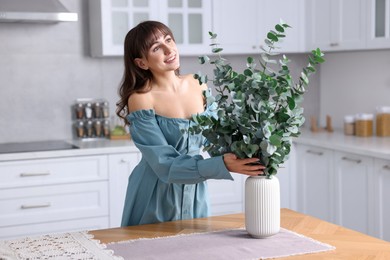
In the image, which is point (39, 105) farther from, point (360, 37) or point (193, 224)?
point (193, 224)

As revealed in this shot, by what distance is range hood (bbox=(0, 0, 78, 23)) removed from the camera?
159 inches

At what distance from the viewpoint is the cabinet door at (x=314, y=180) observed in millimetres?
4285

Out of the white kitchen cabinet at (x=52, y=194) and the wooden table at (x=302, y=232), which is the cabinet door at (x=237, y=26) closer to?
the white kitchen cabinet at (x=52, y=194)

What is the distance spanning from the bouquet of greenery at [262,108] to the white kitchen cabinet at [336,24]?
2.51 meters

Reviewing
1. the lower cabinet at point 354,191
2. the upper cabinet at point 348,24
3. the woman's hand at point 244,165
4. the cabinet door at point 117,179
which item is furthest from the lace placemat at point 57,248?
the upper cabinet at point 348,24

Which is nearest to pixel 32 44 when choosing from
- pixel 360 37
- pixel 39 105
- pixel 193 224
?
pixel 39 105

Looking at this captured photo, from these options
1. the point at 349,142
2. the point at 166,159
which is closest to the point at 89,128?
the point at 349,142

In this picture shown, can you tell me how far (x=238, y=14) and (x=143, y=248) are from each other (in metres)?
3.03

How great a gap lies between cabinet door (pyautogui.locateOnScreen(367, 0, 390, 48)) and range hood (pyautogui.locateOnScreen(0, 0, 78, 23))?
1.81 metres

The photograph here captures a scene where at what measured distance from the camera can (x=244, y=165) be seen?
1.93 m

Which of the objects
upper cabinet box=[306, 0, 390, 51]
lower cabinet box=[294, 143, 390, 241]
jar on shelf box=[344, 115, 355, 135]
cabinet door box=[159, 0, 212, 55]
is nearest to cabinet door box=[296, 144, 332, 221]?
lower cabinet box=[294, 143, 390, 241]

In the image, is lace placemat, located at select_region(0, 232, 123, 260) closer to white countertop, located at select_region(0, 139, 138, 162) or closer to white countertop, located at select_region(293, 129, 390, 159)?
white countertop, located at select_region(0, 139, 138, 162)

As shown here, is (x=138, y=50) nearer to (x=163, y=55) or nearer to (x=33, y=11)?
(x=163, y=55)

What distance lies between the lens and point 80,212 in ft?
13.4
